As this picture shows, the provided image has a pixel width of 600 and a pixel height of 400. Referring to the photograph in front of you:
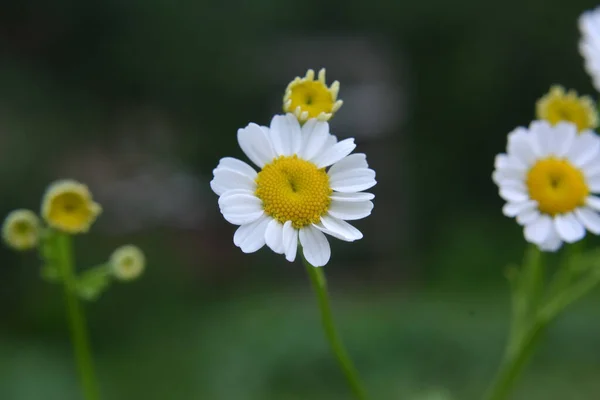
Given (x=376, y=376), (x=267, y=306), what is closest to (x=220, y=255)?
(x=267, y=306)

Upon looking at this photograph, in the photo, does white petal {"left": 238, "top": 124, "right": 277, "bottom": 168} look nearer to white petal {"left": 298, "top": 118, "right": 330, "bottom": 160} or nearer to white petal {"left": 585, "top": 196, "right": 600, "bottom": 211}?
white petal {"left": 298, "top": 118, "right": 330, "bottom": 160}

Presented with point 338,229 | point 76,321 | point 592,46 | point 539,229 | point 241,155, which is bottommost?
point 76,321

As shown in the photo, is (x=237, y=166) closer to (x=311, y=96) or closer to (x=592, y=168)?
(x=311, y=96)

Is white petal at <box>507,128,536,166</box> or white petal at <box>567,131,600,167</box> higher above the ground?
white petal at <box>567,131,600,167</box>

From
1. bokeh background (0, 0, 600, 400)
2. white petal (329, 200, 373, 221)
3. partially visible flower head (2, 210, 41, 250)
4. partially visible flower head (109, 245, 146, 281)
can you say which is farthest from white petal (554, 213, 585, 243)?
bokeh background (0, 0, 600, 400)

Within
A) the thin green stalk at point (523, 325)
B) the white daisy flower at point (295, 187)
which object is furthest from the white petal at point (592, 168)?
the white daisy flower at point (295, 187)

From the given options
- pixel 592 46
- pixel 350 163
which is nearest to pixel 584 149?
pixel 592 46

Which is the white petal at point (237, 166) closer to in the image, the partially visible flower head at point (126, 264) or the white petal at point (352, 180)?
the white petal at point (352, 180)
